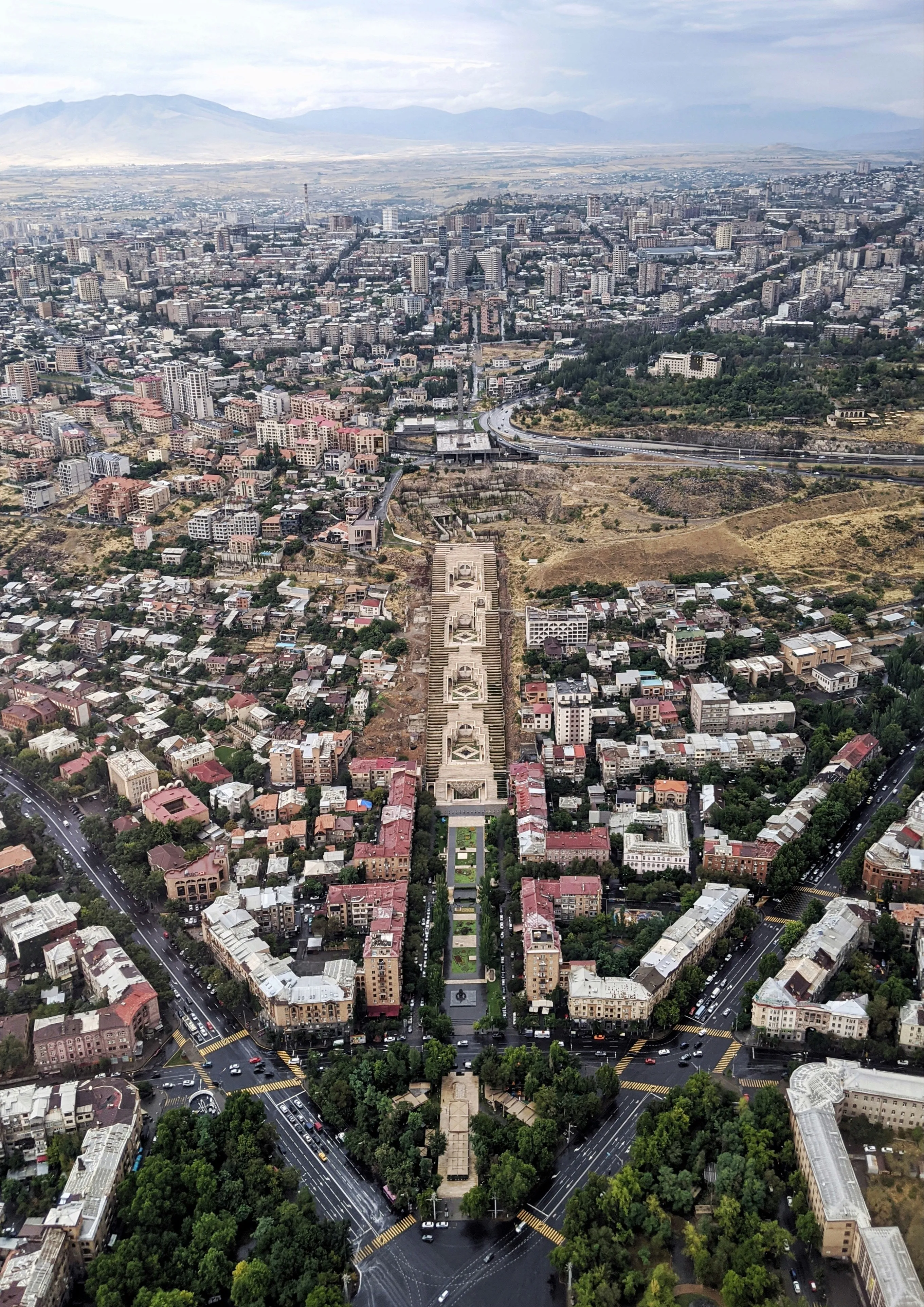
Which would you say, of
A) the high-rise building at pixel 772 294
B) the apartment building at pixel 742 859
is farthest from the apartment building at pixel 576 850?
the high-rise building at pixel 772 294

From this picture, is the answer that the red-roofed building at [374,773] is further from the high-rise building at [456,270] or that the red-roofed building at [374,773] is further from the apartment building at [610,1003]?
the high-rise building at [456,270]

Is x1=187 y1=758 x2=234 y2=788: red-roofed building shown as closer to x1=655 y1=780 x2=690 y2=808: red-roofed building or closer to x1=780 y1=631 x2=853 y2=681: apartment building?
x1=655 y1=780 x2=690 y2=808: red-roofed building

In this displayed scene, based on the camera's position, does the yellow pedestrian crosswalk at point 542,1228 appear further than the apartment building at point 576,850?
No

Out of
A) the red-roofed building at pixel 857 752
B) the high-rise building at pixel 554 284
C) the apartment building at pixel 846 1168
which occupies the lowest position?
the apartment building at pixel 846 1168

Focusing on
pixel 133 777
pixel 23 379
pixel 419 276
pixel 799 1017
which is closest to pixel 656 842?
pixel 799 1017

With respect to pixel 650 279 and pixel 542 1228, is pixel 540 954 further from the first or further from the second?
pixel 650 279

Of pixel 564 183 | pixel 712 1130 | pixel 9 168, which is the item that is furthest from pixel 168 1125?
pixel 9 168
